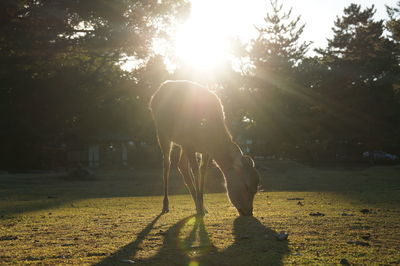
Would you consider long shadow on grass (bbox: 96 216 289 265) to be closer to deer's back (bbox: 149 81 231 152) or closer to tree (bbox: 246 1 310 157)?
deer's back (bbox: 149 81 231 152)

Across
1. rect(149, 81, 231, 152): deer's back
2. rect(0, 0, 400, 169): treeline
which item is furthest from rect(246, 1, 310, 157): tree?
rect(149, 81, 231, 152): deer's back

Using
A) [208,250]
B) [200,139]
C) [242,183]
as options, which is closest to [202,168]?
[200,139]

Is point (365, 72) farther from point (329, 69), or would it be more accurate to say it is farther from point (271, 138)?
point (271, 138)

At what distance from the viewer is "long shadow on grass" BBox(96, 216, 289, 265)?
4547mm

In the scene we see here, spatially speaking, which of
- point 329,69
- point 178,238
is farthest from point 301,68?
point 178,238

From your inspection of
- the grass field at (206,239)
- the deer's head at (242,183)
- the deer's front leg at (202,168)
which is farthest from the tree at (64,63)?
the deer's head at (242,183)

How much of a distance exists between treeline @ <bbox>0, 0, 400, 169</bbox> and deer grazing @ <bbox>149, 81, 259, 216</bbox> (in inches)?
420

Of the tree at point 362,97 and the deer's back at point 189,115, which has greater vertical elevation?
the tree at point 362,97

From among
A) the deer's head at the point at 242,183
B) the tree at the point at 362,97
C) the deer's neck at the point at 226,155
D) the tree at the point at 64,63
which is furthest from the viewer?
the tree at the point at 362,97

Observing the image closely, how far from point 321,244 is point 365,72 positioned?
42330 mm

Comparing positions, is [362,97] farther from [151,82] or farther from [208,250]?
[208,250]

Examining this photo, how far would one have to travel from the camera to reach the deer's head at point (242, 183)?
7.49 m

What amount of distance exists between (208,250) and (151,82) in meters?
37.9

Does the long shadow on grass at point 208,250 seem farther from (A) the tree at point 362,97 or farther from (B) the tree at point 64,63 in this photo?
(A) the tree at point 362,97
